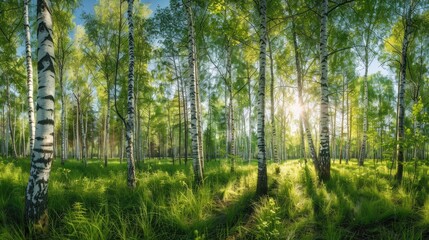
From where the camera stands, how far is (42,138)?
3.45 metres

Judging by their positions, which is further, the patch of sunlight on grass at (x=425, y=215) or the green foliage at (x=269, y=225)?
the patch of sunlight on grass at (x=425, y=215)

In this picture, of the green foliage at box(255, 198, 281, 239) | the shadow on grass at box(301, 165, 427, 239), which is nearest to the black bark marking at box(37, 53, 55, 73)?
the green foliage at box(255, 198, 281, 239)

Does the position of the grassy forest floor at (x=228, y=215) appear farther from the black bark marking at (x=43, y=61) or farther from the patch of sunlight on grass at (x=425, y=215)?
the black bark marking at (x=43, y=61)

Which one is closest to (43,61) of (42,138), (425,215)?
(42,138)

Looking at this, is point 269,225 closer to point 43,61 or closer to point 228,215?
point 228,215

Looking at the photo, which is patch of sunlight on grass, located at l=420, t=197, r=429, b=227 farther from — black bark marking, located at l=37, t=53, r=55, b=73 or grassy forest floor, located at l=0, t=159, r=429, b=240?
black bark marking, located at l=37, t=53, r=55, b=73

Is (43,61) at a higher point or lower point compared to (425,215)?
higher

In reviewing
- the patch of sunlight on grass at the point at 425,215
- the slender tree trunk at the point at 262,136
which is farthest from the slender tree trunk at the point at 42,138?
the patch of sunlight on grass at the point at 425,215

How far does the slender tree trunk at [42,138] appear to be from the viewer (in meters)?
3.38

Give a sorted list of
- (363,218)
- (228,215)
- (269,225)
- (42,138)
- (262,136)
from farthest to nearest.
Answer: (262,136) < (228,215) < (363,218) < (269,225) < (42,138)

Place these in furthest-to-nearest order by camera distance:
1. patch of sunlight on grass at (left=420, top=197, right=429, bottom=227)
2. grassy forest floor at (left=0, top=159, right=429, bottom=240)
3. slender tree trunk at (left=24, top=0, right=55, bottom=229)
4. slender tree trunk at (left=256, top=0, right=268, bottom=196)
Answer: slender tree trunk at (left=256, top=0, right=268, bottom=196) < patch of sunlight on grass at (left=420, top=197, right=429, bottom=227) < grassy forest floor at (left=0, top=159, right=429, bottom=240) < slender tree trunk at (left=24, top=0, right=55, bottom=229)

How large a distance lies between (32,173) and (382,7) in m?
14.7

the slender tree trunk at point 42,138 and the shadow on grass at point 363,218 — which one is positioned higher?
the slender tree trunk at point 42,138

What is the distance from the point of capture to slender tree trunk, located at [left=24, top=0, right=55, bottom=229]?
3385 millimetres
